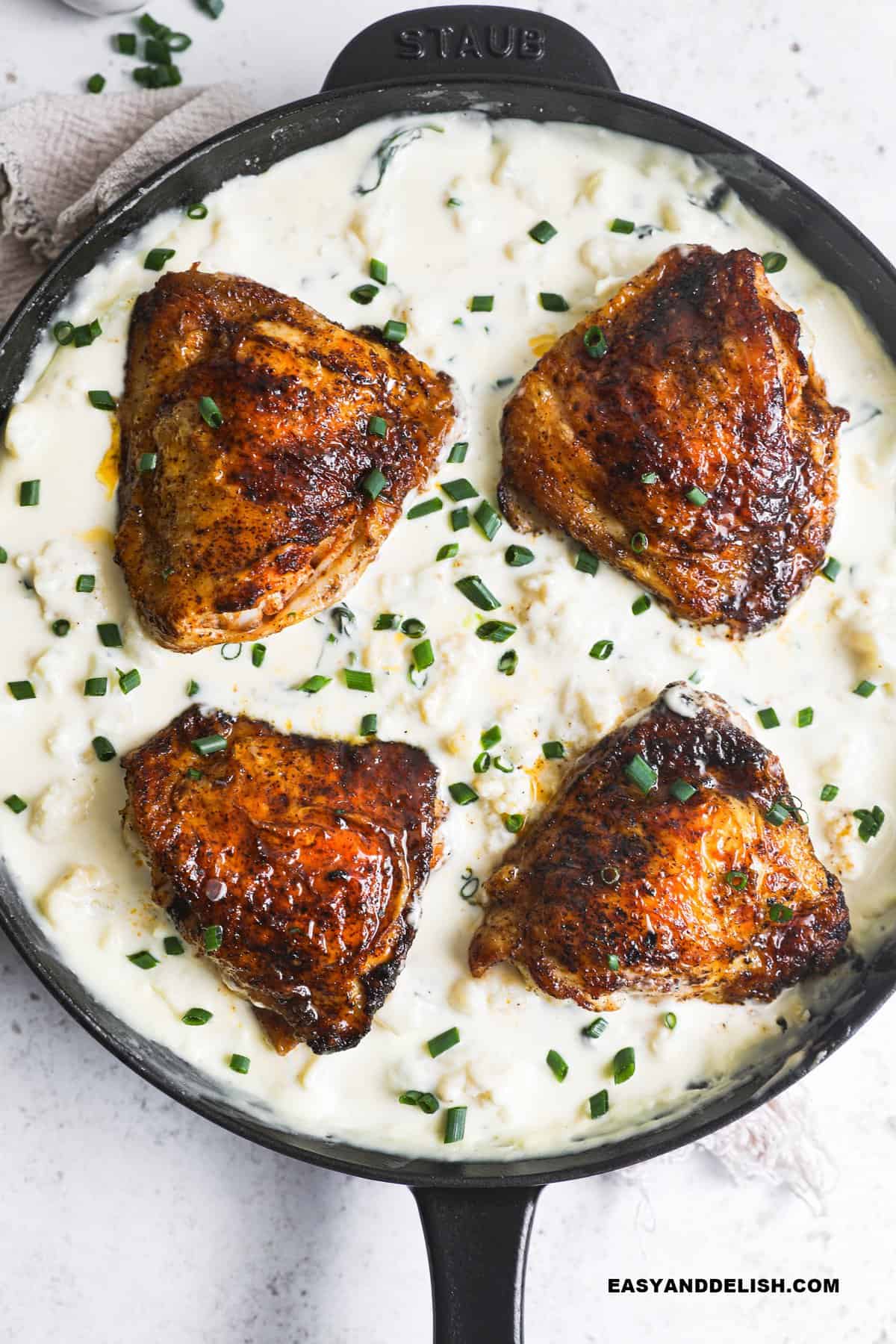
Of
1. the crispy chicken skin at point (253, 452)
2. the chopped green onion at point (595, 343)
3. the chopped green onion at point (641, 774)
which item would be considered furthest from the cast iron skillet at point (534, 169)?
the chopped green onion at point (641, 774)

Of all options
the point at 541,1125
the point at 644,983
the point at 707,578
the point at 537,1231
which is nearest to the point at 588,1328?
the point at 537,1231

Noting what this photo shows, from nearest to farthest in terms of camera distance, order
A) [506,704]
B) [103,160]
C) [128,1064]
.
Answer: [128,1064] → [506,704] → [103,160]

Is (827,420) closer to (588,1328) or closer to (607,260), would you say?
(607,260)

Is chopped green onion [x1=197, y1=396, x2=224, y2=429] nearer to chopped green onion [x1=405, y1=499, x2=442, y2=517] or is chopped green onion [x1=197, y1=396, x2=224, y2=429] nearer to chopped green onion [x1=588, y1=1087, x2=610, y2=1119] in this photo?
chopped green onion [x1=405, y1=499, x2=442, y2=517]

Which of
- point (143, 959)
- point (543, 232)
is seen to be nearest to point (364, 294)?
point (543, 232)

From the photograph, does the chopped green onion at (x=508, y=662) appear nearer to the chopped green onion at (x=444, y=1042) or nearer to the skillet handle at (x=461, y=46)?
the chopped green onion at (x=444, y=1042)
